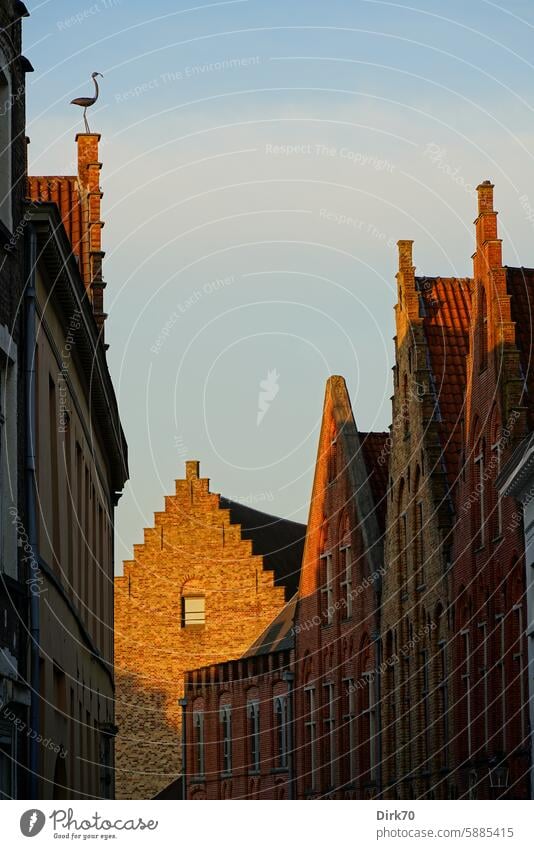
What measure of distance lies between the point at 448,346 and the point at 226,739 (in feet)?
79.8

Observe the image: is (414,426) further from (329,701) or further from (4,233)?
(4,233)

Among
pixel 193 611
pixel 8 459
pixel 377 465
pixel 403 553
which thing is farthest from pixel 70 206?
pixel 193 611

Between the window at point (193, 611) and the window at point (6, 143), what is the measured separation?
5017 cm

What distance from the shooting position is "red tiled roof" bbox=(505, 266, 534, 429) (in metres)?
35.3

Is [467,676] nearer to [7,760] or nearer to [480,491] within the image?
[480,491]

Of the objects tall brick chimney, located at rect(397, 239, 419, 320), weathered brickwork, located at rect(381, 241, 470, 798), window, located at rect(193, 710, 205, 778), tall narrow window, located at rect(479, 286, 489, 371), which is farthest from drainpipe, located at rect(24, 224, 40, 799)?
window, located at rect(193, 710, 205, 778)

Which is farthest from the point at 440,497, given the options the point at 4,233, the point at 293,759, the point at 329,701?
the point at 4,233

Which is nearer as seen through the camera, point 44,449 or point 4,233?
point 4,233

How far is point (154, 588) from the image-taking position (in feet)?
226

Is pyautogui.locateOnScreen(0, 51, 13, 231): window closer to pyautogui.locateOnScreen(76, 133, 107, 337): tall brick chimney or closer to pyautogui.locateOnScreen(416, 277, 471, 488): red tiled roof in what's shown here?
pyautogui.locateOnScreen(76, 133, 107, 337): tall brick chimney

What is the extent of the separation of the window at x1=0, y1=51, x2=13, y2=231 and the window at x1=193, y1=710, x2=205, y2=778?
155ft

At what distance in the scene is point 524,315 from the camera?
37156 mm

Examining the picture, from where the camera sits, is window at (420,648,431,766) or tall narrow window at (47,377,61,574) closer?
tall narrow window at (47,377,61,574)
